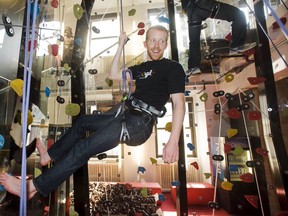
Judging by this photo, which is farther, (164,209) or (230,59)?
(164,209)

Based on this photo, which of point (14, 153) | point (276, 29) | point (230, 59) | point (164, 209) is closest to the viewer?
point (14, 153)

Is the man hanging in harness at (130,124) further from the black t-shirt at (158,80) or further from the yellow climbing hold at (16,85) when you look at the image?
the yellow climbing hold at (16,85)

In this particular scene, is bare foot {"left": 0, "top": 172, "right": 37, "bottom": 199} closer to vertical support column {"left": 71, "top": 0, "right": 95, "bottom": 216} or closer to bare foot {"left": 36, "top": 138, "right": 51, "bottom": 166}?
bare foot {"left": 36, "top": 138, "right": 51, "bottom": 166}

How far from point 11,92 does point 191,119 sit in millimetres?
5002

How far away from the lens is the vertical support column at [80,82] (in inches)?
59.1

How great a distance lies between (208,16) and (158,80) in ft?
3.58

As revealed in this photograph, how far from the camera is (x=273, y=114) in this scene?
5.41 ft

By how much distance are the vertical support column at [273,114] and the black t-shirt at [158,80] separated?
0.94 m

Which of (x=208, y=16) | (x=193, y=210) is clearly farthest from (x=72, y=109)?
(x=193, y=210)

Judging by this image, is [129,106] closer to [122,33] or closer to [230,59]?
[122,33]

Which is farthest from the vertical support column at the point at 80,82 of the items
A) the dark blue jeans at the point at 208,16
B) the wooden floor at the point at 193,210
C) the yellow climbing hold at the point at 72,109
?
the wooden floor at the point at 193,210

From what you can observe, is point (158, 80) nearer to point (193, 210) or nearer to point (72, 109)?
point (72, 109)

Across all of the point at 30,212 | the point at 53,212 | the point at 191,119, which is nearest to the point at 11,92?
the point at 30,212

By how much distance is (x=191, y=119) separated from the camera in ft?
18.9
